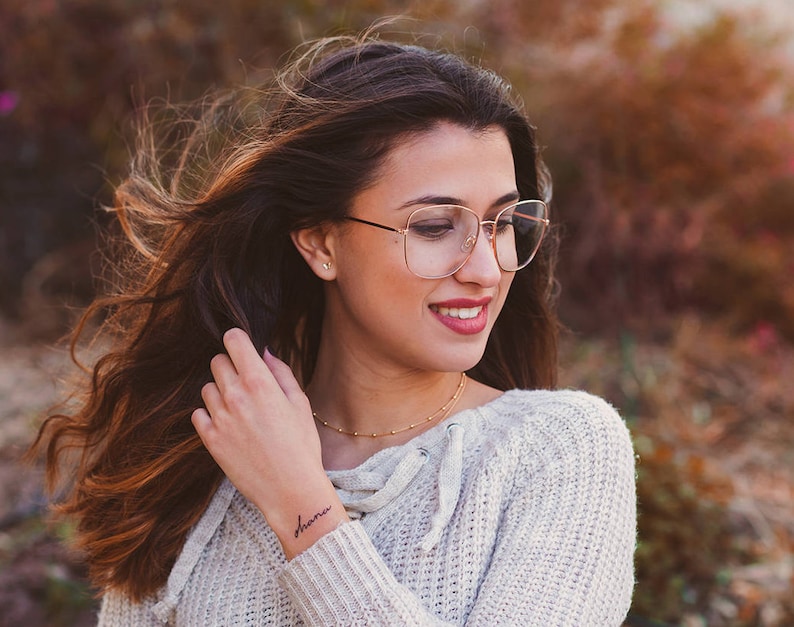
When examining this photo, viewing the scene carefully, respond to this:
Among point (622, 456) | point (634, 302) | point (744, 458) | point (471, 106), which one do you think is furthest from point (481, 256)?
point (634, 302)

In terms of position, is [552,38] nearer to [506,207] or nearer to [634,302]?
[634,302]

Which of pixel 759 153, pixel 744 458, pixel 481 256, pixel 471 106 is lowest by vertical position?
pixel 744 458

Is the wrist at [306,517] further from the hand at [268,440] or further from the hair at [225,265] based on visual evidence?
the hair at [225,265]

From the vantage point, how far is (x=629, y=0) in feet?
19.9

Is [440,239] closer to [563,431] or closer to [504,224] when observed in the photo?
[504,224]

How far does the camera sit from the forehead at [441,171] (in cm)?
176

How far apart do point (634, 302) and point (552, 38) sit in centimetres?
187

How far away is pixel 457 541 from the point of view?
1.70m

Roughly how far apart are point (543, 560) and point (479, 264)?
558 millimetres

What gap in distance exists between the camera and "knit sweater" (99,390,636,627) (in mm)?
1546

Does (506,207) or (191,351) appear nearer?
(506,207)

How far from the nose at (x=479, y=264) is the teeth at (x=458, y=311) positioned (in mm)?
64

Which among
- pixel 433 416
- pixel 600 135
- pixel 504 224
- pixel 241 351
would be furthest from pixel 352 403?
pixel 600 135

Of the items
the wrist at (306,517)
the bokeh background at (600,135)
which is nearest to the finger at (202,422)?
the wrist at (306,517)
